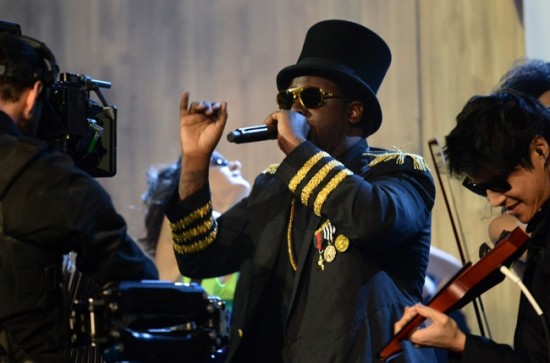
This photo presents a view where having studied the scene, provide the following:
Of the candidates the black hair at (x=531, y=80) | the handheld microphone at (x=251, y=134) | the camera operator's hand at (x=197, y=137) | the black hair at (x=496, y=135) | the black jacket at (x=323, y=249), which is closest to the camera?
the black hair at (x=496, y=135)

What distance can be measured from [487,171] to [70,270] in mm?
1264

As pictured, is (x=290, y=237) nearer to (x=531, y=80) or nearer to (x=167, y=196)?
(x=531, y=80)

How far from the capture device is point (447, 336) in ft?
6.71

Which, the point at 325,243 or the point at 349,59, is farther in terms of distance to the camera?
the point at 349,59

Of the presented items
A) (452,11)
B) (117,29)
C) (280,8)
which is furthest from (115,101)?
(452,11)

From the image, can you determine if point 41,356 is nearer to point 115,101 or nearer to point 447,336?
point 447,336

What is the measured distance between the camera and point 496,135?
2.13 metres

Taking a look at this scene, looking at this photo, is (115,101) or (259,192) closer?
(259,192)

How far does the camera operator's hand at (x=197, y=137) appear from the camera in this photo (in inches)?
104

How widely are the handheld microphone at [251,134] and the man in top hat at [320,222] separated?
0.03 m

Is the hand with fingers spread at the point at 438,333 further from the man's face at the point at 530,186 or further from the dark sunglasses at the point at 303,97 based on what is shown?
the dark sunglasses at the point at 303,97

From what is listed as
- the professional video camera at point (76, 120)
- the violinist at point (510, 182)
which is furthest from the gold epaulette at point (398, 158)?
the professional video camera at point (76, 120)

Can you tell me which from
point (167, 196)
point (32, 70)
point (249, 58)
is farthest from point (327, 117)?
point (249, 58)

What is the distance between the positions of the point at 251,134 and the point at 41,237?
0.74 metres
